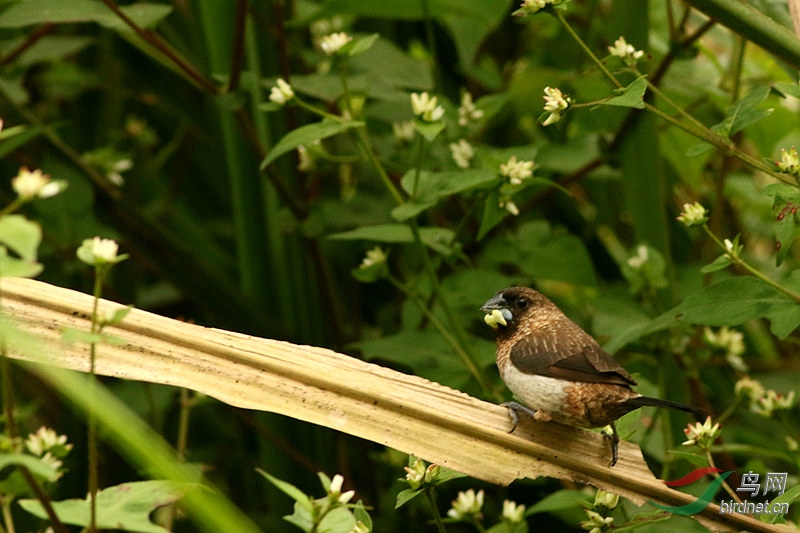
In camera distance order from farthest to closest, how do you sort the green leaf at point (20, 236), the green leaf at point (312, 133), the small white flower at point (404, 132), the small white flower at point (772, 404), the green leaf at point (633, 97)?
the small white flower at point (404, 132), the small white flower at point (772, 404), the green leaf at point (312, 133), the green leaf at point (633, 97), the green leaf at point (20, 236)

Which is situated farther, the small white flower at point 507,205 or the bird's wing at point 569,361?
the small white flower at point 507,205

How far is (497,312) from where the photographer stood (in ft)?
6.22

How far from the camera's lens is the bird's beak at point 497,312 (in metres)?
1.87

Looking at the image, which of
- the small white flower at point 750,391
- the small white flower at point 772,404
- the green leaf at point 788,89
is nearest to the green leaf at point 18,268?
the green leaf at point 788,89

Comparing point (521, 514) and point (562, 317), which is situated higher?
point (562, 317)

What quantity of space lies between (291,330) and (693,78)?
4.70ft

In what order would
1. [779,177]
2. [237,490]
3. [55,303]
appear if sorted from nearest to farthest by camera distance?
[55,303] < [779,177] < [237,490]

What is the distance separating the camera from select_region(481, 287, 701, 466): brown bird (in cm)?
159

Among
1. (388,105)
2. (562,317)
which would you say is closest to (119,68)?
(388,105)

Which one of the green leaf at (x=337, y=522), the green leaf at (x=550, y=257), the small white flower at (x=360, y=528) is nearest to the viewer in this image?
the green leaf at (x=337, y=522)

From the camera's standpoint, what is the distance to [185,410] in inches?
83.4

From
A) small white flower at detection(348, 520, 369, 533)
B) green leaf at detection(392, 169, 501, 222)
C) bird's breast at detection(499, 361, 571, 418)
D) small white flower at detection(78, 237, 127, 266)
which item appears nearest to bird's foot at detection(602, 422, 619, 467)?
bird's breast at detection(499, 361, 571, 418)

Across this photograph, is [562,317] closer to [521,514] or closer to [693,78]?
[521,514]

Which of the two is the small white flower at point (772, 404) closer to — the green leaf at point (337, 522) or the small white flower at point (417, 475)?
the small white flower at point (417, 475)
